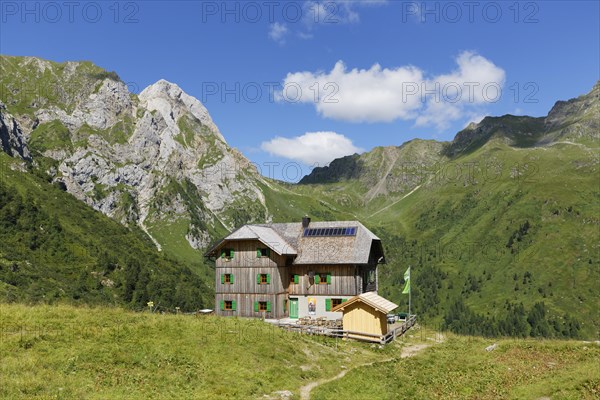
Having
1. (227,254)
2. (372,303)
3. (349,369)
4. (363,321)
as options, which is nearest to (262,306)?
(227,254)

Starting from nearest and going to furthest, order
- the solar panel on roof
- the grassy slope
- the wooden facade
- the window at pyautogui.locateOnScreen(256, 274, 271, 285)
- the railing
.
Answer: the grassy slope → the railing → the wooden facade → the window at pyautogui.locateOnScreen(256, 274, 271, 285) → the solar panel on roof

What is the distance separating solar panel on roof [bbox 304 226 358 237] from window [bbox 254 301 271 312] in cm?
1063

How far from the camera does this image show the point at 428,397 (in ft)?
78.2

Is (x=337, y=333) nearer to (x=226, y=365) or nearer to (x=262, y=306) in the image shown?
(x=262, y=306)

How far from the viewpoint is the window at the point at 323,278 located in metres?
52.2

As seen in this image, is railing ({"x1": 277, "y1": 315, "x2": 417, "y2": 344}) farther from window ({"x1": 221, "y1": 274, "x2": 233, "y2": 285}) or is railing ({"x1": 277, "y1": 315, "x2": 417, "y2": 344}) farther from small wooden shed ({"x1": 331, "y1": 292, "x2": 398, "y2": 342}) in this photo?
window ({"x1": 221, "y1": 274, "x2": 233, "y2": 285})

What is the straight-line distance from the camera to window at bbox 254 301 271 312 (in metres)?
52.3

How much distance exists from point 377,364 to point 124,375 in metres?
19.2

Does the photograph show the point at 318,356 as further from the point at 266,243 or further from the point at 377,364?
the point at 266,243

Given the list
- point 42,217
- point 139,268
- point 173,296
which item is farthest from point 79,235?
point 173,296

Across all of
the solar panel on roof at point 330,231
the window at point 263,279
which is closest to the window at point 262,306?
the window at point 263,279

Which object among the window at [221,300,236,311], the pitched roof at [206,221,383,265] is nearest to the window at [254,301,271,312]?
the window at [221,300,236,311]

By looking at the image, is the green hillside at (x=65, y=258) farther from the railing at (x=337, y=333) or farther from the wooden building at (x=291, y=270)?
the railing at (x=337, y=333)

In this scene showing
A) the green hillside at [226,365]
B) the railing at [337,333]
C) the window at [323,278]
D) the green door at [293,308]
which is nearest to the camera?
the green hillside at [226,365]
